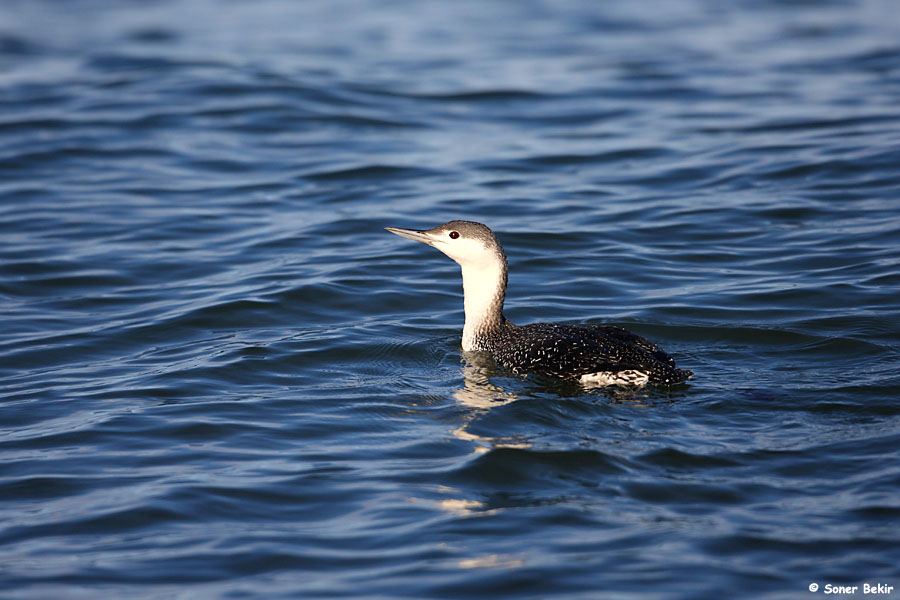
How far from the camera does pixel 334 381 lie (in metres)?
7.76

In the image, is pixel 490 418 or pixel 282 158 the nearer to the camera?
pixel 490 418

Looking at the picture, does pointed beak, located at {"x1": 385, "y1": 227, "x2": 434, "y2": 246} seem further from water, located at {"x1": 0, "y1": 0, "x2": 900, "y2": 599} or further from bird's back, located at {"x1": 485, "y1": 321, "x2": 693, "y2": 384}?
bird's back, located at {"x1": 485, "y1": 321, "x2": 693, "y2": 384}

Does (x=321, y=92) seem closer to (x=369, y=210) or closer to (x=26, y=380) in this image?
(x=369, y=210)

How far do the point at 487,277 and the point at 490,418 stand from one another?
1.55 m

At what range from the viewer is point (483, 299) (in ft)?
26.9

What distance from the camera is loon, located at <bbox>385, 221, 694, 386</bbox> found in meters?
6.97

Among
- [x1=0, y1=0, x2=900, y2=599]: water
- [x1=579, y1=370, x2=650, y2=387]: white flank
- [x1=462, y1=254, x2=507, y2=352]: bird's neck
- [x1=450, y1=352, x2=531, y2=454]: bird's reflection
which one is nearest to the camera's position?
[x1=0, y1=0, x2=900, y2=599]: water

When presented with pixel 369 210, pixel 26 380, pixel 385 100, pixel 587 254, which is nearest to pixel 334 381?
pixel 26 380

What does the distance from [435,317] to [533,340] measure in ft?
6.29

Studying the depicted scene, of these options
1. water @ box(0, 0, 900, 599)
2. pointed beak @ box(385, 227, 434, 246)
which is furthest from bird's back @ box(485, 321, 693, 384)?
pointed beak @ box(385, 227, 434, 246)

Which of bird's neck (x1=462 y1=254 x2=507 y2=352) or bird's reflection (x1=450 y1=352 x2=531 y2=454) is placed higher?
bird's neck (x1=462 y1=254 x2=507 y2=352)

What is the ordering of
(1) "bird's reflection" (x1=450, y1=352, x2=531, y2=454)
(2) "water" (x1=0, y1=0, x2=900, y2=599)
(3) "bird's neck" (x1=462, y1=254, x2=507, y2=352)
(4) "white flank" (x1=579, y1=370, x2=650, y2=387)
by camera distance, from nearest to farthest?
(2) "water" (x1=0, y1=0, x2=900, y2=599) → (1) "bird's reflection" (x1=450, y1=352, x2=531, y2=454) → (4) "white flank" (x1=579, y1=370, x2=650, y2=387) → (3) "bird's neck" (x1=462, y1=254, x2=507, y2=352)

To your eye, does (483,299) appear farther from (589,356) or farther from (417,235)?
(589,356)

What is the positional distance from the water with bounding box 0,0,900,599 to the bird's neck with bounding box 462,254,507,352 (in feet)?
0.85
